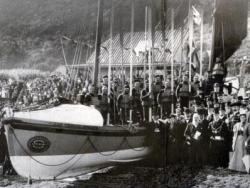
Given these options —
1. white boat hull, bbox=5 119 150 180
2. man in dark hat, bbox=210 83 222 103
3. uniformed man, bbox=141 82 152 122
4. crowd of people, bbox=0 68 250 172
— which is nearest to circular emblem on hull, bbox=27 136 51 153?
white boat hull, bbox=5 119 150 180

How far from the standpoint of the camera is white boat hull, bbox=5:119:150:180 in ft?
20.3

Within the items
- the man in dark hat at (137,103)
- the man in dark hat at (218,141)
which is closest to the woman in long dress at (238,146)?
the man in dark hat at (218,141)

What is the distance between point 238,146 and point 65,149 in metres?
2.86

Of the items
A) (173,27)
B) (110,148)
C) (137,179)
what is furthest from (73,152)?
(173,27)

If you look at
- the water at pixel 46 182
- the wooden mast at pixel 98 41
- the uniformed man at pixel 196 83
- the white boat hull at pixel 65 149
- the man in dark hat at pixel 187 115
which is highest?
the wooden mast at pixel 98 41

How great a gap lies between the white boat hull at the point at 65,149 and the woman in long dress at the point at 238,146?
1531mm

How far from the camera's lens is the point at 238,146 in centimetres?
570

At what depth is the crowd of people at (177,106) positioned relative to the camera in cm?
578

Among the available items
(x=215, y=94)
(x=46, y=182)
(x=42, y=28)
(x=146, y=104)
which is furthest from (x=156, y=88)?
(x=42, y=28)

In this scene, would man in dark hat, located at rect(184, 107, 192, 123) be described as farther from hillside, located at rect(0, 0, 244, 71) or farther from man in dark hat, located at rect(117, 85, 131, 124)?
hillside, located at rect(0, 0, 244, 71)

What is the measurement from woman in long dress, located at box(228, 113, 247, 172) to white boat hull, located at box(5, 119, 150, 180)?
60.3 inches

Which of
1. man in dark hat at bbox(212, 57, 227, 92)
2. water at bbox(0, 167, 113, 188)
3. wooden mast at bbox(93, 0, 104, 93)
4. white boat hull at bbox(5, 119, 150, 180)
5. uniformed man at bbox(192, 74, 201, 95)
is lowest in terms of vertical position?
water at bbox(0, 167, 113, 188)

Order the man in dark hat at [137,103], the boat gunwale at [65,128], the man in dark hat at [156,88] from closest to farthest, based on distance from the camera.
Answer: the boat gunwale at [65,128] → the man in dark hat at [156,88] → the man in dark hat at [137,103]

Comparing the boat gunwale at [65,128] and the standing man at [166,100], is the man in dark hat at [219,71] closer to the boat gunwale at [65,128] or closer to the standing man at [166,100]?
the standing man at [166,100]
